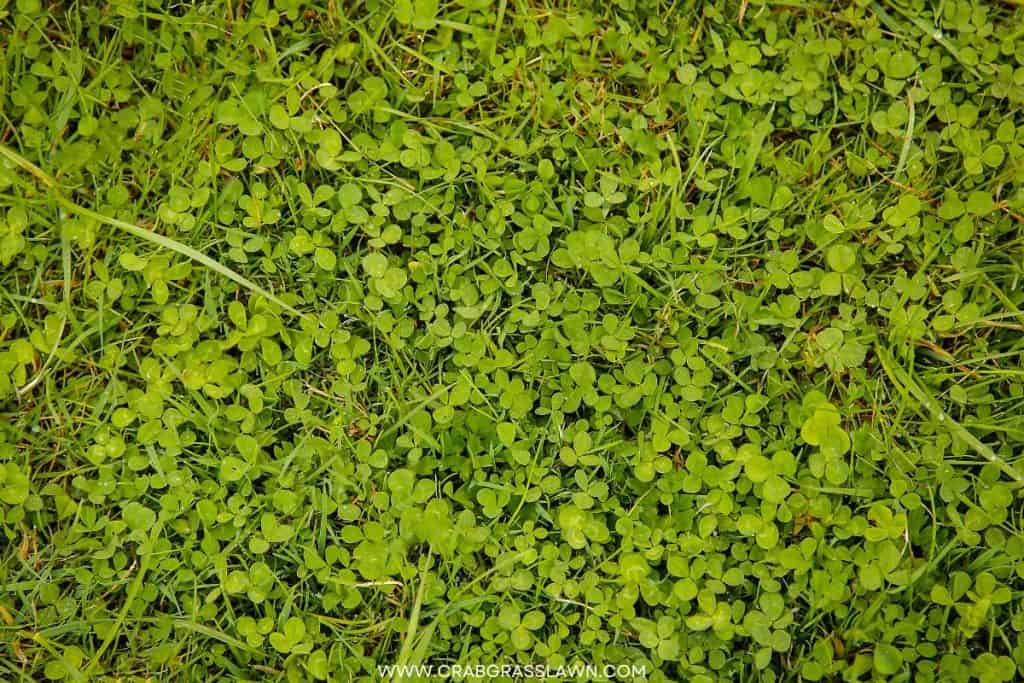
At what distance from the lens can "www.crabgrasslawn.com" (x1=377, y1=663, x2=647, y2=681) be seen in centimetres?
222

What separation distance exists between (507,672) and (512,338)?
915mm

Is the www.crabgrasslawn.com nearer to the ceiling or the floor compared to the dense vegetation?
nearer to the floor

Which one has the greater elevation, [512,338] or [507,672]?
[512,338]

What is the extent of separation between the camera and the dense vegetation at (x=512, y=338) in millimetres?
2264

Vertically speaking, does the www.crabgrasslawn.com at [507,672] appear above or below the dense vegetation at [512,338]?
below

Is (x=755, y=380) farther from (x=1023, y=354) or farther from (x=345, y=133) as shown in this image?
(x=345, y=133)

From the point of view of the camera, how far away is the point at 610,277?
7.75 ft

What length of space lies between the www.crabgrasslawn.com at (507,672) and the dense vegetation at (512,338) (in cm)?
3

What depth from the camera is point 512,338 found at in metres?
2.41

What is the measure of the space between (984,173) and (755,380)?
3.03 feet

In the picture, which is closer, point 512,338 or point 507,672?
point 507,672

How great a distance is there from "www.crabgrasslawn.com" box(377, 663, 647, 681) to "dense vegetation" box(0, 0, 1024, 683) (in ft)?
0.10

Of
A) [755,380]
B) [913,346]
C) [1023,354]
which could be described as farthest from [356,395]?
[1023,354]

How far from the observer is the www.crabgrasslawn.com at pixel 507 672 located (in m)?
2.22
